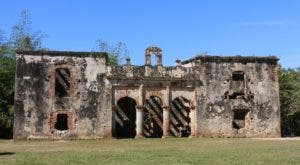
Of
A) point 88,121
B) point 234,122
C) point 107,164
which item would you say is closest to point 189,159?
point 107,164

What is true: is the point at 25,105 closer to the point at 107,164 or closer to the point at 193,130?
the point at 193,130

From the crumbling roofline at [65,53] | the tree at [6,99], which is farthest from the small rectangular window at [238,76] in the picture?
the tree at [6,99]

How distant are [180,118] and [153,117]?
195 centimetres

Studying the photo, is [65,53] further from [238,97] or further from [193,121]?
[238,97]

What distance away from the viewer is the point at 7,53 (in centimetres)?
4678

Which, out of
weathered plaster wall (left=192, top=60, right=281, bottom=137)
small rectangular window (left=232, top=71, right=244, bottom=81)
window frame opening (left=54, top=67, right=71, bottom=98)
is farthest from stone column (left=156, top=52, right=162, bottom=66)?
window frame opening (left=54, top=67, right=71, bottom=98)

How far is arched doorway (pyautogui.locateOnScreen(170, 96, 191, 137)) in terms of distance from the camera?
38.7 metres

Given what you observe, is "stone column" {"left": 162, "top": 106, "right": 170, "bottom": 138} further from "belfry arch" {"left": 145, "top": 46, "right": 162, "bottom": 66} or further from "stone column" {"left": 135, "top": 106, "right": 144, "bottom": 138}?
"belfry arch" {"left": 145, "top": 46, "right": 162, "bottom": 66}

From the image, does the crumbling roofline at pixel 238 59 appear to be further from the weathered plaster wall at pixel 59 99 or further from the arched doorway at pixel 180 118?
the weathered plaster wall at pixel 59 99

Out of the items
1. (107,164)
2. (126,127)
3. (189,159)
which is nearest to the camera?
(107,164)

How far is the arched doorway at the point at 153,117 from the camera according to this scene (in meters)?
39.0

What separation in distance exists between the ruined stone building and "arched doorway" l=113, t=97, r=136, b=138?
0.24ft

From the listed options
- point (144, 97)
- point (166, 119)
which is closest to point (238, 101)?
point (166, 119)

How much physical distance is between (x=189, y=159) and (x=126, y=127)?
2030 cm
